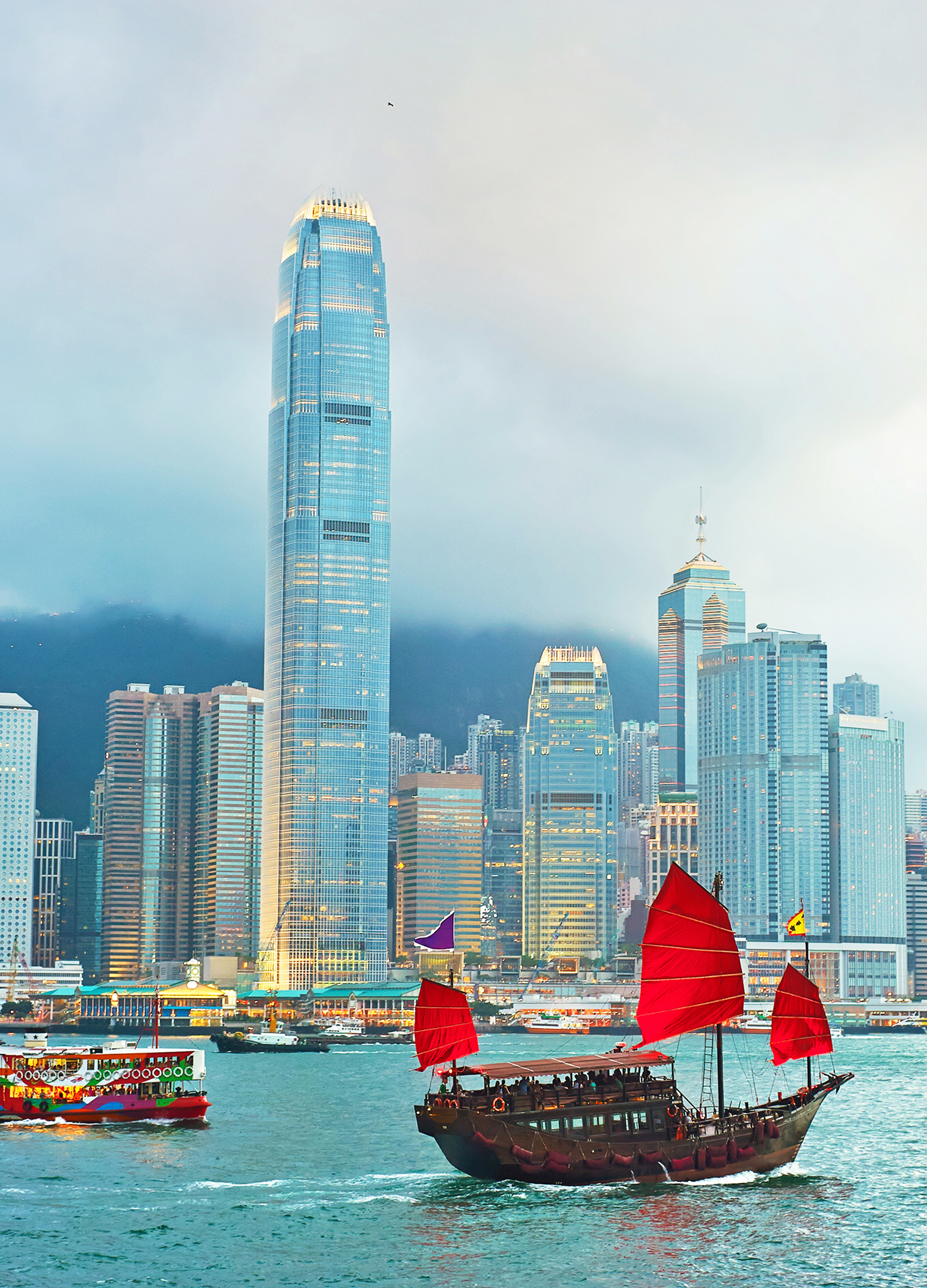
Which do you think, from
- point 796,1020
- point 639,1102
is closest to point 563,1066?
point 639,1102

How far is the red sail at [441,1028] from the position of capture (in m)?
85.2

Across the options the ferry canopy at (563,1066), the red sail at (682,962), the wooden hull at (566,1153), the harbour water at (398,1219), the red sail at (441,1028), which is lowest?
the harbour water at (398,1219)

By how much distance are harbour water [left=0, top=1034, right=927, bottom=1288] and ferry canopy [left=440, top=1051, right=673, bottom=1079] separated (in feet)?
17.2

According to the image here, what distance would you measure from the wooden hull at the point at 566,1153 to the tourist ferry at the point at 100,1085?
109 ft

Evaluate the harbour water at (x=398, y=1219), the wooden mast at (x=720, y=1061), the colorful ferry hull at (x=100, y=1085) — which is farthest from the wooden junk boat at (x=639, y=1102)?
the colorful ferry hull at (x=100, y=1085)

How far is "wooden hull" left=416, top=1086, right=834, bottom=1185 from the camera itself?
7681 cm

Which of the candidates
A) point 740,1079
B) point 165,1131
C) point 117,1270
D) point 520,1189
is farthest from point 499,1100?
point 740,1079

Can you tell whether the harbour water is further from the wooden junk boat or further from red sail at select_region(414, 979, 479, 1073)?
red sail at select_region(414, 979, 479, 1073)

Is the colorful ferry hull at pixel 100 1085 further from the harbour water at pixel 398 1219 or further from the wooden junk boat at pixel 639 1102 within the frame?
the wooden junk boat at pixel 639 1102

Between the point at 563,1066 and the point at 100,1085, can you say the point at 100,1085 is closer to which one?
the point at 100,1085

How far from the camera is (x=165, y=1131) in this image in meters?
103

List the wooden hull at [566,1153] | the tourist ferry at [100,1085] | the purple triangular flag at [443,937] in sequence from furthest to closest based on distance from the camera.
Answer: the tourist ferry at [100,1085] < the purple triangular flag at [443,937] < the wooden hull at [566,1153]

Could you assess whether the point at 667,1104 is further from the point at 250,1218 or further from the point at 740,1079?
the point at 740,1079

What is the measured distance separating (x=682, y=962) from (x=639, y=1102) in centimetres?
833
